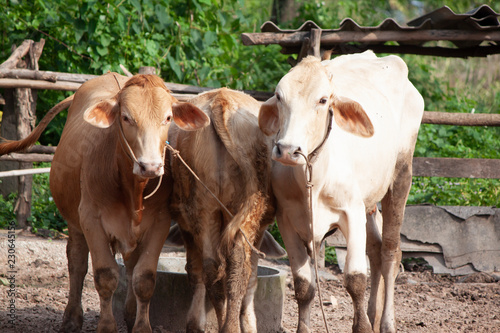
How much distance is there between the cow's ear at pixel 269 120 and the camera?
3.99 m

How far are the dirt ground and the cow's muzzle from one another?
1.82 m

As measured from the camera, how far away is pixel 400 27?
679 centimetres

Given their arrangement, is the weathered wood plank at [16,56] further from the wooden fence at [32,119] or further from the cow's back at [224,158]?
the cow's back at [224,158]

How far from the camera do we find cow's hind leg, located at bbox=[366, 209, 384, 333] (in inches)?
198

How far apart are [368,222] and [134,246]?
2.11 metres

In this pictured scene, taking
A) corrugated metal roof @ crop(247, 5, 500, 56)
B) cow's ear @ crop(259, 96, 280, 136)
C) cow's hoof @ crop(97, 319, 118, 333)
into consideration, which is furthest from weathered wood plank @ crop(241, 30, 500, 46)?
cow's hoof @ crop(97, 319, 118, 333)

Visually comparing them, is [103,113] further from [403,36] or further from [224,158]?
[403,36]

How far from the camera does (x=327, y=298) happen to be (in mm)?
6141

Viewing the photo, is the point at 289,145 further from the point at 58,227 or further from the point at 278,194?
the point at 58,227

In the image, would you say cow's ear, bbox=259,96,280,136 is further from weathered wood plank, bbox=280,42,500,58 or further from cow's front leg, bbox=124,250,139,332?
weathered wood plank, bbox=280,42,500,58

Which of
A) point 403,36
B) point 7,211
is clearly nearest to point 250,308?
point 403,36

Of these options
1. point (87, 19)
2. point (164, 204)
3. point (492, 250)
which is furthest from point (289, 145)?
point (87, 19)

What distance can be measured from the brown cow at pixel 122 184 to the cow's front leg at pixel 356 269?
44.8 inches

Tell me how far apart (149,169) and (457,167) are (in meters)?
4.96
